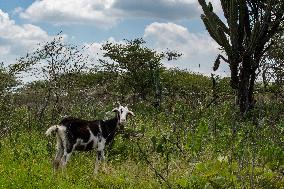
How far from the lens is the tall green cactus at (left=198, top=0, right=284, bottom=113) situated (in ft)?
57.6

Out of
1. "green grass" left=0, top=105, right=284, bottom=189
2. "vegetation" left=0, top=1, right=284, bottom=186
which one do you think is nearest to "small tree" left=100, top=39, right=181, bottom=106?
"vegetation" left=0, top=1, right=284, bottom=186

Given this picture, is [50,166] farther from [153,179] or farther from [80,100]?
[80,100]

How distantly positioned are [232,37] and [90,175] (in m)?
10.1

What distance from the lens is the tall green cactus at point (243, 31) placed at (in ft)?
57.6

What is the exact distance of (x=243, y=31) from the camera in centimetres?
1817

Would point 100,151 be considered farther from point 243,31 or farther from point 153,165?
point 243,31

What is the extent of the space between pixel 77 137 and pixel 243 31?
10.0m

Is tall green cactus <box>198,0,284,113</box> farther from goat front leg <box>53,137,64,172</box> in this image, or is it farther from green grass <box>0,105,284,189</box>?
goat front leg <box>53,137,64,172</box>

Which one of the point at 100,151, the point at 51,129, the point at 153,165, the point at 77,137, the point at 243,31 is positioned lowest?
the point at 153,165

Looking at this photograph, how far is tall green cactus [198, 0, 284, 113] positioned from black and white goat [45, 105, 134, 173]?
8.12 meters

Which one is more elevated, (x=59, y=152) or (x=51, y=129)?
(x=51, y=129)

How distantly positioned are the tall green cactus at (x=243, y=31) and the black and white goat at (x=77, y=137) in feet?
26.6

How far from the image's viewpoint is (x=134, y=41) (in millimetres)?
28359

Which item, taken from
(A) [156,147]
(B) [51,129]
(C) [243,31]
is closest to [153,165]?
(A) [156,147]
